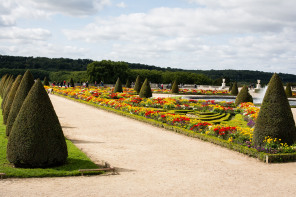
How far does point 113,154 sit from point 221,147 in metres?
4.04

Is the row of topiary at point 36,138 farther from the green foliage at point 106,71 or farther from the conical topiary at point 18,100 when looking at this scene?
the green foliage at point 106,71

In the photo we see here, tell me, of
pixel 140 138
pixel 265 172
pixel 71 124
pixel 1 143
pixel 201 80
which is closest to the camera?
pixel 265 172

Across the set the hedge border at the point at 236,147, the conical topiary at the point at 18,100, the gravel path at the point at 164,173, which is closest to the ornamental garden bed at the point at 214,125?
the hedge border at the point at 236,147

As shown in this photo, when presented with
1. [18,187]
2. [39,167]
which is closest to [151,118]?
[39,167]

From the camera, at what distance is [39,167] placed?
8422 mm

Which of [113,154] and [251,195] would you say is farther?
[113,154]

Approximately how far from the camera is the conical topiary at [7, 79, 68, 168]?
8164mm

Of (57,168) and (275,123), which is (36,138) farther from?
(275,123)

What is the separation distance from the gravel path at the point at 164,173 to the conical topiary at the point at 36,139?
2.36 ft

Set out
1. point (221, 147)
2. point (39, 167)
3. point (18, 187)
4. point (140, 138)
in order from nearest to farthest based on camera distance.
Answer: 1. point (18, 187)
2. point (39, 167)
3. point (221, 147)
4. point (140, 138)

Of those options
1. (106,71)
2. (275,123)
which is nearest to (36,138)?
(275,123)

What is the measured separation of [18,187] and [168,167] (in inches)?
154

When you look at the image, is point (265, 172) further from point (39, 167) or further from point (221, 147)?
point (39, 167)

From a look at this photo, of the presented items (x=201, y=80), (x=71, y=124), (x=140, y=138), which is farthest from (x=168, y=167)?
(x=201, y=80)
